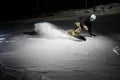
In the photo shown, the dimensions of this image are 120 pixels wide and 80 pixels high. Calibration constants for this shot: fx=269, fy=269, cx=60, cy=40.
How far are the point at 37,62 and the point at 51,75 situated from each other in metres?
1.78

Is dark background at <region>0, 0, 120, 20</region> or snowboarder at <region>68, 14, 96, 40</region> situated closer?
snowboarder at <region>68, 14, 96, 40</region>

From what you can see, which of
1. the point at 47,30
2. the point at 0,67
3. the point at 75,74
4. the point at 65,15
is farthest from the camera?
the point at 65,15

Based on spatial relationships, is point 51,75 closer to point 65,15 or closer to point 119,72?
point 119,72

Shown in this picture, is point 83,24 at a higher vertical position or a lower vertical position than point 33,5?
higher

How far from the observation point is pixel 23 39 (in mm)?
14977

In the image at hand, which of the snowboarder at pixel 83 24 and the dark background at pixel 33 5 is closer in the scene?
the snowboarder at pixel 83 24

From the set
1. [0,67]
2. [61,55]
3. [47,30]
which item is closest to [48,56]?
[61,55]

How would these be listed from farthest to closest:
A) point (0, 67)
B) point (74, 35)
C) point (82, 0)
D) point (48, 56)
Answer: point (82, 0)
point (74, 35)
point (48, 56)
point (0, 67)

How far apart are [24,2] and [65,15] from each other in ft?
29.2

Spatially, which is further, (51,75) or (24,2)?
(24,2)

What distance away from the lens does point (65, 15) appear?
987 inches

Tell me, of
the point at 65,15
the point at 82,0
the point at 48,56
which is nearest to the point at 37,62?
the point at 48,56

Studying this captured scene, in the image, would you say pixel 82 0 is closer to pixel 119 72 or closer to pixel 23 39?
pixel 23 39

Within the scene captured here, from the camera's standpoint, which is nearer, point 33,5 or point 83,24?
point 83,24
